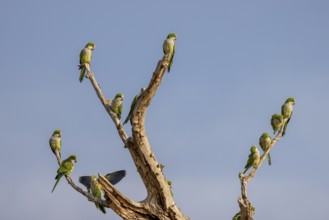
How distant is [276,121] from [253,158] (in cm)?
112

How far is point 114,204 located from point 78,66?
3.17 m

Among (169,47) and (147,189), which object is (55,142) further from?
(169,47)

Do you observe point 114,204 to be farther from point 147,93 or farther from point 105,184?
point 147,93

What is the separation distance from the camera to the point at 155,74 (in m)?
10.6

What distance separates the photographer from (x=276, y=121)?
507 inches

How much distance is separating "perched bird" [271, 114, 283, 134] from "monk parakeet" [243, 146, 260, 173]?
0.73m

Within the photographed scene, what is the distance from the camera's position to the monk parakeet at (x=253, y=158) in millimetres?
12227

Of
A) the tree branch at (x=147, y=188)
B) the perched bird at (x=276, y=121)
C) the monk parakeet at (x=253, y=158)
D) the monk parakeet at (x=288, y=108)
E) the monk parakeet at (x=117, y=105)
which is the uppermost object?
the monk parakeet at (x=288, y=108)

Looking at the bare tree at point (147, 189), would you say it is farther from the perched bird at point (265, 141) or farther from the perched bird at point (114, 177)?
the perched bird at point (114, 177)

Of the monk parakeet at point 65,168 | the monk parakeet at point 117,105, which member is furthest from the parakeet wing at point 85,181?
the monk parakeet at point 117,105

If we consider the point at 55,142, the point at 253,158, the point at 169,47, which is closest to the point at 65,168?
the point at 55,142

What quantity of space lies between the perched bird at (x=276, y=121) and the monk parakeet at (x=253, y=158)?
0.73 m

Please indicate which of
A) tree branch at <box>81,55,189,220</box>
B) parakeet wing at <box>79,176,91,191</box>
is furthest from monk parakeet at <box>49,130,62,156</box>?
tree branch at <box>81,55,189,220</box>

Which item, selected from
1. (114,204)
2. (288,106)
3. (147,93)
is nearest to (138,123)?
(147,93)
